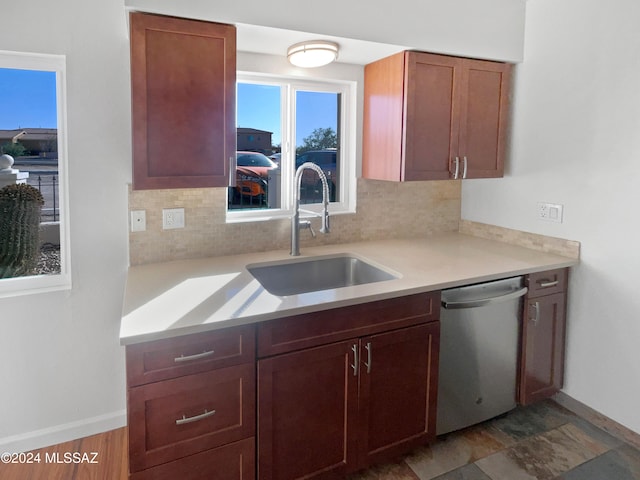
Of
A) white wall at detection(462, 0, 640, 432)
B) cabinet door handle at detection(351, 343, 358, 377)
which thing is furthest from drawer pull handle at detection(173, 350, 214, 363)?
white wall at detection(462, 0, 640, 432)

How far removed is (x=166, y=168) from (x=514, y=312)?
5.84 feet

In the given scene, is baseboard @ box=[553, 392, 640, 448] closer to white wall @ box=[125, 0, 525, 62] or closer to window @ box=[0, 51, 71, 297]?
white wall @ box=[125, 0, 525, 62]

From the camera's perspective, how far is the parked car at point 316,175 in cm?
264

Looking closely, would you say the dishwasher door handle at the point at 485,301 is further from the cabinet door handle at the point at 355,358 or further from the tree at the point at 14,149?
the tree at the point at 14,149

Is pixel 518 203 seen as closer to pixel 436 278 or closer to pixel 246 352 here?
pixel 436 278

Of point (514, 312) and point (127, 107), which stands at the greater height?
point (127, 107)

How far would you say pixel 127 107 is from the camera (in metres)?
2.11

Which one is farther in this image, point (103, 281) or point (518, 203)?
point (518, 203)

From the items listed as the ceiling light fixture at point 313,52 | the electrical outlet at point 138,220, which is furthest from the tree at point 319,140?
the electrical outlet at point 138,220

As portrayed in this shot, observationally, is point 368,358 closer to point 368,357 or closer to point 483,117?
point 368,357

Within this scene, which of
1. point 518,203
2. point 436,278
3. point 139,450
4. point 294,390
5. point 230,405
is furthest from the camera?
point 518,203

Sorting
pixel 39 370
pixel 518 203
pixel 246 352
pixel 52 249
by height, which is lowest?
pixel 39 370

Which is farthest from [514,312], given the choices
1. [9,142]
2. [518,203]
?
[9,142]

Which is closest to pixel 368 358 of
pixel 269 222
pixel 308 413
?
pixel 308 413
